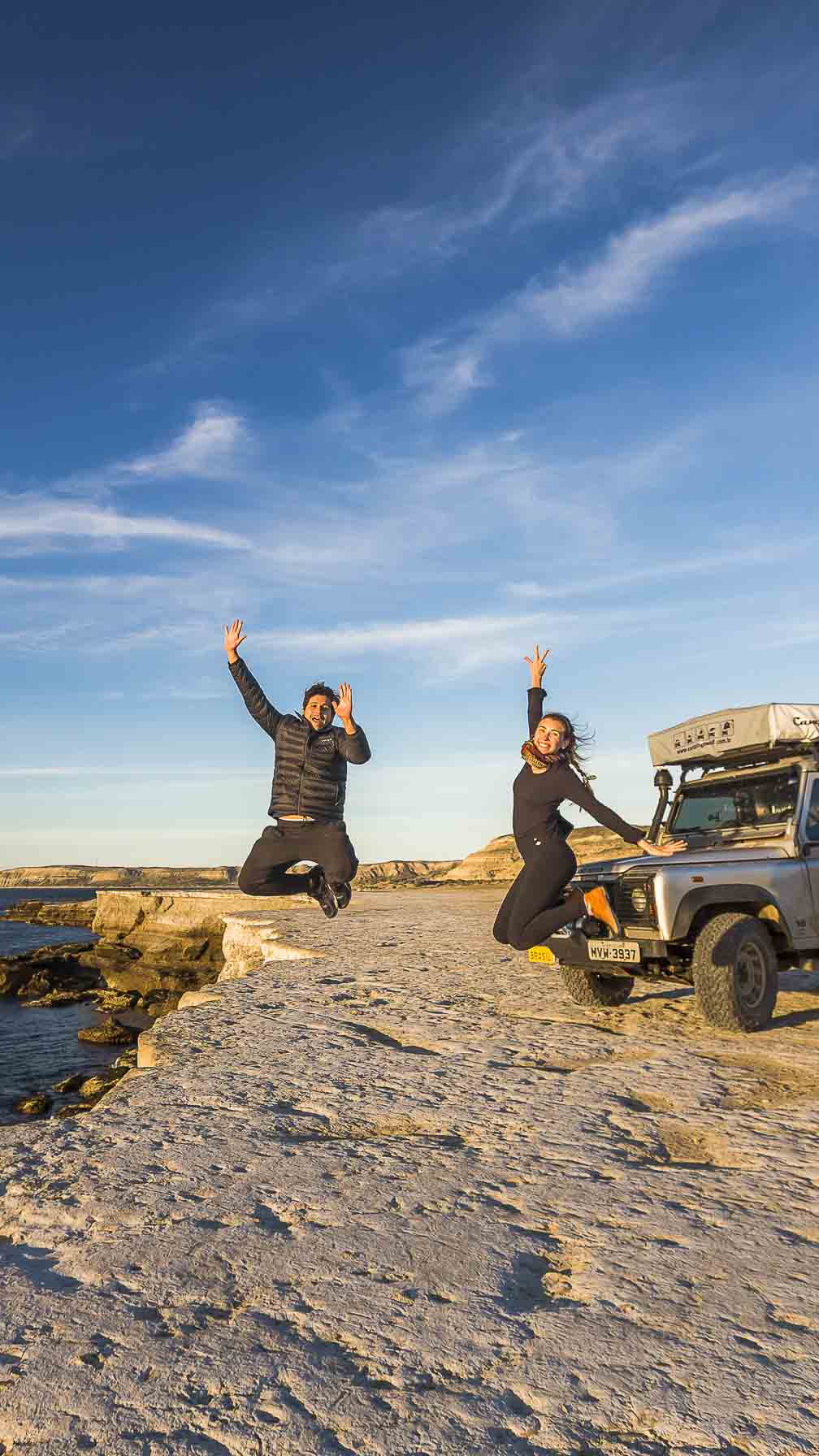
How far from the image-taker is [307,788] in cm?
738

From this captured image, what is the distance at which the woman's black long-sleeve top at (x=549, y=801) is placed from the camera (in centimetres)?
635

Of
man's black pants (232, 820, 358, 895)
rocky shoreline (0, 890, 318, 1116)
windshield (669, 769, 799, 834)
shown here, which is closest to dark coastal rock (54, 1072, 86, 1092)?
rocky shoreline (0, 890, 318, 1116)

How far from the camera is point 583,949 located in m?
6.52

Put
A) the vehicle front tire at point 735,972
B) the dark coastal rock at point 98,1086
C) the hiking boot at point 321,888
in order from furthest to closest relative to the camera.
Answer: the dark coastal rock at point 98,1086
the hiking boot at point 321,888
the vehicle front tire at point 735,972

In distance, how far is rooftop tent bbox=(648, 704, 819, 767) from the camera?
6930mm

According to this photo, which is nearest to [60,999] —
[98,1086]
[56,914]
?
[98,1086]

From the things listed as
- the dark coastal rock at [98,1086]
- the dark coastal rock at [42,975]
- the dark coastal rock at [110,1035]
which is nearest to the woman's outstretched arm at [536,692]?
the dark coastal rock at [98,1086]

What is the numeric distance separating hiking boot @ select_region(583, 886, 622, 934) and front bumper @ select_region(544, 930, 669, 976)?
13cm

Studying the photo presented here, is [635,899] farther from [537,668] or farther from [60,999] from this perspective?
[60,999]

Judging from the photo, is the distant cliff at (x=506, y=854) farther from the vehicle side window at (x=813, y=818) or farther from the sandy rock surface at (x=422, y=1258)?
the sandy rock surface at (x=422, y=1258)

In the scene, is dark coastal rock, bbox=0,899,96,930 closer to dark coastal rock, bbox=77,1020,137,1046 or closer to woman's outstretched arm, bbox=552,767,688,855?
dark coastal rock, bbox=77,1020,137,1046

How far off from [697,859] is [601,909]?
80cm

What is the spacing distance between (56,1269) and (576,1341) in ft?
5.16

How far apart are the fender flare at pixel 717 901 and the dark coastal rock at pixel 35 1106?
7915 millimetres
